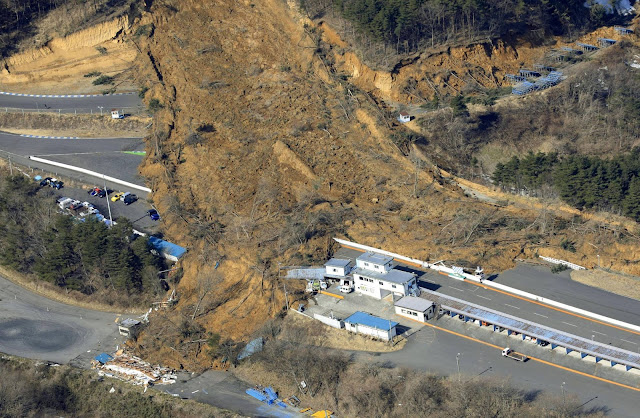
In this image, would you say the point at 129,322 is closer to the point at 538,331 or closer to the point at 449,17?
the point at 538,331

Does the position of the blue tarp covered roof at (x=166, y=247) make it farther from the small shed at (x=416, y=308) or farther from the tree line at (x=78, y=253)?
the small shed at (x=416, y=308)

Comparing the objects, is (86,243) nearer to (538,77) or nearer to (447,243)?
(447,243)

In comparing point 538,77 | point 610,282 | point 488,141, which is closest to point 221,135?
point 488,141

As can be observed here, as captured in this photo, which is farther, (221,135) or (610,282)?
(221,135)

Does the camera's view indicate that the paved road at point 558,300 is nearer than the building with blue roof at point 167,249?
Yes

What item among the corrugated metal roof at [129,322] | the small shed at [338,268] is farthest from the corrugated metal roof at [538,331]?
the corrugated metal roof at [129,322]
